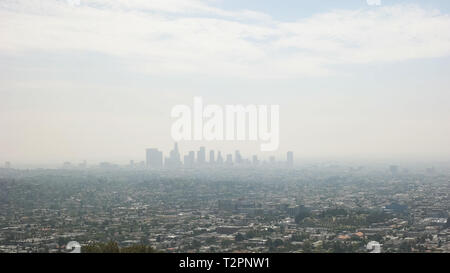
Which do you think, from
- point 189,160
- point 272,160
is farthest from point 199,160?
point 272,160

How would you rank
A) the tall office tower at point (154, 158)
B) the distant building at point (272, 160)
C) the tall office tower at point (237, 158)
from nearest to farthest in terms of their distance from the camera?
the tall office tower at point (237, 158) → the distant building at point (272, 160) → the tall office tower at point (154, 158)

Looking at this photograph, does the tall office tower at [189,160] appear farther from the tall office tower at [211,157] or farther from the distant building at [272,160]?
the distant building at [272,160]

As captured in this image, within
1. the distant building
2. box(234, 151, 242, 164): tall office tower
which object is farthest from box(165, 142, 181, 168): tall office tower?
the distant building

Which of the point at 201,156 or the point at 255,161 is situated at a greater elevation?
the point at 201,156

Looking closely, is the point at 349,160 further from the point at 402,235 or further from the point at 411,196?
the point at 402,235

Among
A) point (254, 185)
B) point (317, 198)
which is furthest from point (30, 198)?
point (317, 198)

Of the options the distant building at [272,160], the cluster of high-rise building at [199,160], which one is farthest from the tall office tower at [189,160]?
the distant building at [272,160]

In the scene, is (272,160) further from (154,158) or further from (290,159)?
(154,158)

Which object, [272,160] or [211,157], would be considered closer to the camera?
[211,157]
